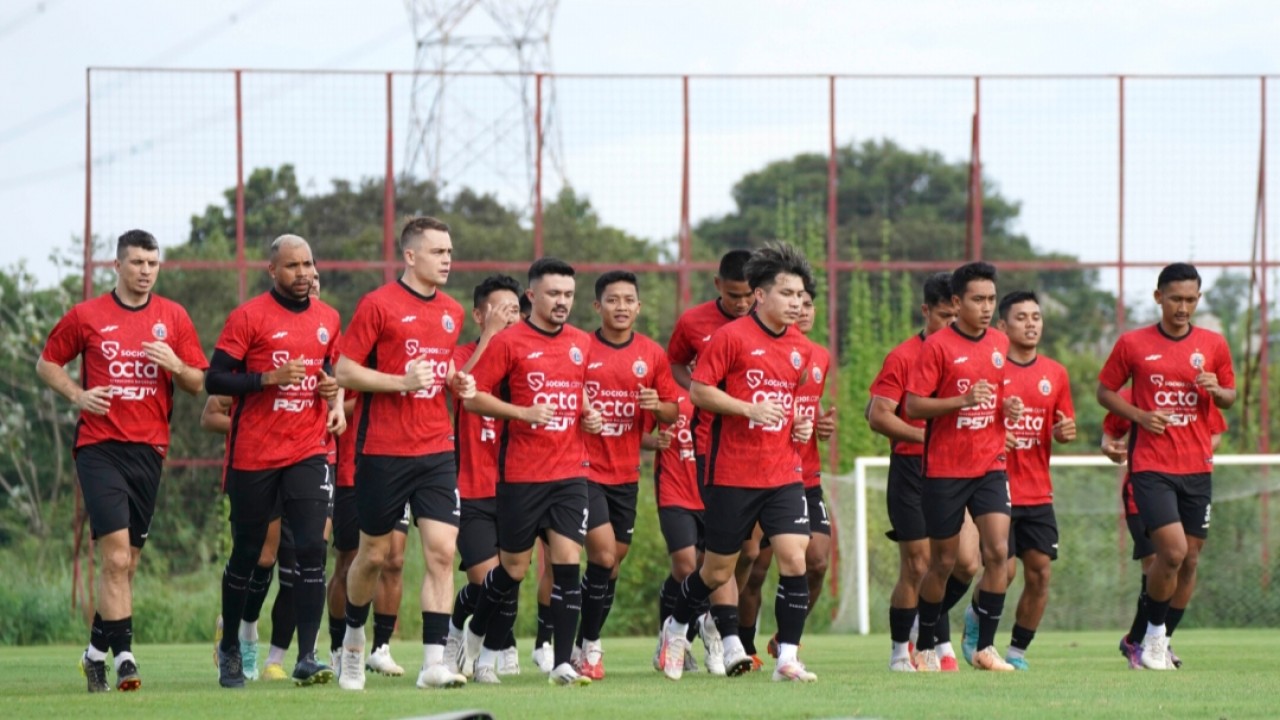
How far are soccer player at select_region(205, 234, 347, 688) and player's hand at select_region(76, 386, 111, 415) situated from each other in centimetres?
56

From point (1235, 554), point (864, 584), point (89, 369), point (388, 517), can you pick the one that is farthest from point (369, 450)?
point (1235, 554)

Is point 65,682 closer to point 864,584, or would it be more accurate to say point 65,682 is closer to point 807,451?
point 807,451

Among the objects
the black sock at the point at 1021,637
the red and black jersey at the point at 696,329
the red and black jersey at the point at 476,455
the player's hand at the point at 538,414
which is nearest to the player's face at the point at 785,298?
the player's hand at the point at 538,414

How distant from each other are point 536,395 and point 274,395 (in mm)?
1417

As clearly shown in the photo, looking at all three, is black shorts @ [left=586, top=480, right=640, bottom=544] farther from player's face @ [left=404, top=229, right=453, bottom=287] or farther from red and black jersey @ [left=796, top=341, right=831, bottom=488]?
player's face @ [left=404, top=229, right=453, bottom=287]

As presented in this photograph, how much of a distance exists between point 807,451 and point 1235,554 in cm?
1005

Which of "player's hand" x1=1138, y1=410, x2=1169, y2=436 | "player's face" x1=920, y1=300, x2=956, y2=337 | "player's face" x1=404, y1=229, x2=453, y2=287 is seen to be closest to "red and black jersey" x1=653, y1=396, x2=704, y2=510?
"player's face" x1=920, y1=300, x2=956, y2=337

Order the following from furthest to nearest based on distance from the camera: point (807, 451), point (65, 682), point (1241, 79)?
point (1241, 79)
point (807, 451)
point (65, 682)

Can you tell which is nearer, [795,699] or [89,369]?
[795,699]

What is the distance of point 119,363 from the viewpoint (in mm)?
11117

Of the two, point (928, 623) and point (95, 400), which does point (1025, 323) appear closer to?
point (928, 623)

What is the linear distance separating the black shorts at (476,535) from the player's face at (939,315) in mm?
3181

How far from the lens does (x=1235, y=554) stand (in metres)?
21.7

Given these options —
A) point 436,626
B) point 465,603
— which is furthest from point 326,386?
point 465,603
